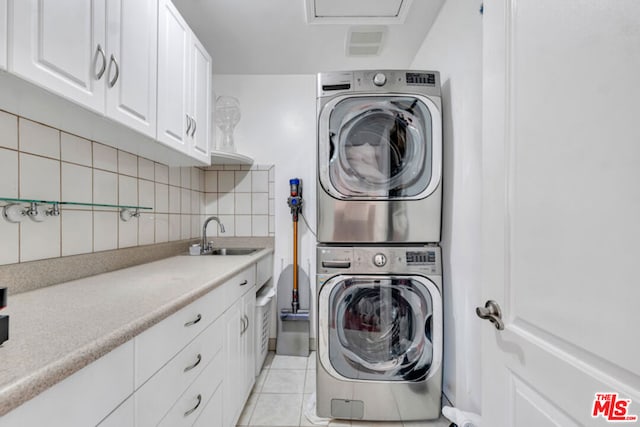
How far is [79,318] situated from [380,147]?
1.50 meters

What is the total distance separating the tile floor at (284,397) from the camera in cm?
158

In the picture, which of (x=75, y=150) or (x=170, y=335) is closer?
(x=170, y=335)

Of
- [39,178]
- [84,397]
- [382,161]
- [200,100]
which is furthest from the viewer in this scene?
[200,100]

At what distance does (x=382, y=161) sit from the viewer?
1649 millimetres

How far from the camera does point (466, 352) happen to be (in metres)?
1.45

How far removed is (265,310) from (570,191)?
6.38 ft

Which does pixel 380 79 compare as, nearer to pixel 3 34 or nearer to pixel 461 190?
pixel 461 190

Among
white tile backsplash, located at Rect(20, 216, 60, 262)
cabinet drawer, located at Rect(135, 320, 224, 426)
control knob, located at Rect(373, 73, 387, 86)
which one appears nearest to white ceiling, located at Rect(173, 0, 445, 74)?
control knob, located at Rect(373, 73, 387, 86)

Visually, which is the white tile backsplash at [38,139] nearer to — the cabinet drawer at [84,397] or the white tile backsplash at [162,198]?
the white tile backsplash at [162,198]

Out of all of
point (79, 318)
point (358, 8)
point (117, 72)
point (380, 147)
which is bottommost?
point (79, 318)


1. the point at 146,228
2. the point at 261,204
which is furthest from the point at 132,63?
the point at 261,204

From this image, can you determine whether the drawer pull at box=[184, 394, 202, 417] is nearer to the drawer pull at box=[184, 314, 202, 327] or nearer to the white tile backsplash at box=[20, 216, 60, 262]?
the drawer pull at box=[184, 314, 202, 327]

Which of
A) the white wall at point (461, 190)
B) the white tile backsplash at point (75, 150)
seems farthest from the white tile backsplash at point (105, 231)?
the white wall at point (461, 190)

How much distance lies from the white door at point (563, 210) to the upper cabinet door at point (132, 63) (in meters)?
1.31
